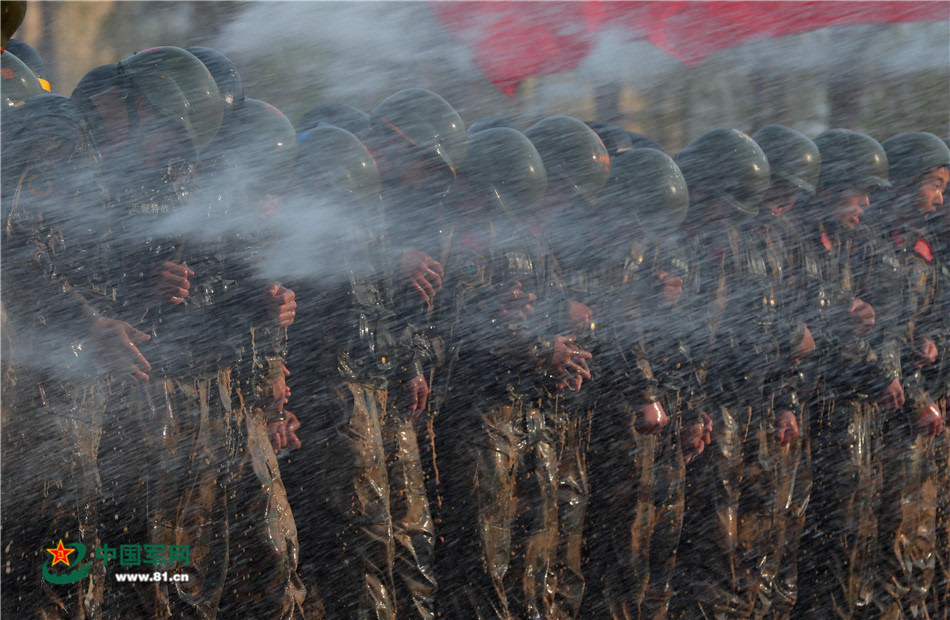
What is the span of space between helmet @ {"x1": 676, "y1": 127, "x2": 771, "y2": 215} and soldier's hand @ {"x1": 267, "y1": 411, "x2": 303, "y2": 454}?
1.96 metres

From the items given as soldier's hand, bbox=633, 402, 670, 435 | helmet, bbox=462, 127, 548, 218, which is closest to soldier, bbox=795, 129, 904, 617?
soldier's hand, bbox=633, 402, 670, 435

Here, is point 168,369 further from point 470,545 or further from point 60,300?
point 470,545

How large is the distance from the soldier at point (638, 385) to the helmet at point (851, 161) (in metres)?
0.93

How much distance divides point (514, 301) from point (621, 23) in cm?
260

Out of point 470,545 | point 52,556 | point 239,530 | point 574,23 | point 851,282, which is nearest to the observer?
point 52,556

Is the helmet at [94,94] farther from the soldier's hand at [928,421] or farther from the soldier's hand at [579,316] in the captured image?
the soldier's hand at [928,421]

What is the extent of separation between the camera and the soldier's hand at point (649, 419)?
4.29 meters

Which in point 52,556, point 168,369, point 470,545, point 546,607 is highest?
point 168,369

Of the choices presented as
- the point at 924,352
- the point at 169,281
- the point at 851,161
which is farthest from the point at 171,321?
the point at 924,352

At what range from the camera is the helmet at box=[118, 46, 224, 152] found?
3176mm

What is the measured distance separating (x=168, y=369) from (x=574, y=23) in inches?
136

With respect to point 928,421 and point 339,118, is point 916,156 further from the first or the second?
point 339,118

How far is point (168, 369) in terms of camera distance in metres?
3.25

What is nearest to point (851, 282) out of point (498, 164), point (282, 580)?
point (498, 164)
